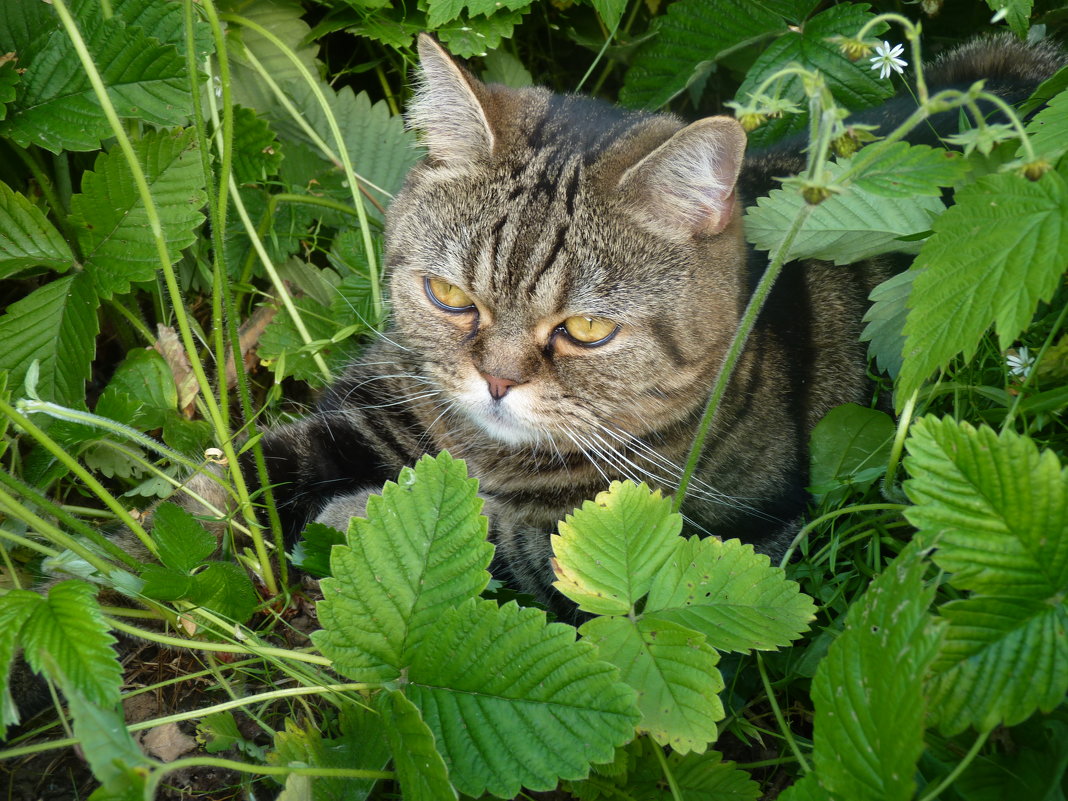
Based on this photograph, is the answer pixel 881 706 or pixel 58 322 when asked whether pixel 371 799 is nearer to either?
pixel 881 706

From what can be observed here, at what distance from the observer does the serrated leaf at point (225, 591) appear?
1.45 m

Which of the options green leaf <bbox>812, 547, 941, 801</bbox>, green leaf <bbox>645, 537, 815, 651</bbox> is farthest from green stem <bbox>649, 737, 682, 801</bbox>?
green leaf <bbox>812, 547, 941, 801</bbox>

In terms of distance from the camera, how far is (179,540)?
145 cm

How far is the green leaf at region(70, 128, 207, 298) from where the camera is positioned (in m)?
1.81

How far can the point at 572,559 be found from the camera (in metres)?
1.31

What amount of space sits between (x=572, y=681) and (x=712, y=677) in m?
0.21

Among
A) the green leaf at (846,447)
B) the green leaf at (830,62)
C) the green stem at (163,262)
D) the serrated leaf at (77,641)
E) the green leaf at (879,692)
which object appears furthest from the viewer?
the green leaf at (830,62)

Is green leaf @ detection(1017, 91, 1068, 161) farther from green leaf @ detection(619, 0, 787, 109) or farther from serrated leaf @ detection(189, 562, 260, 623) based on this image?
serrated leaf @ detection(189, 562, 260, 623)

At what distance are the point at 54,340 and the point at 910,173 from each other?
1.64 m

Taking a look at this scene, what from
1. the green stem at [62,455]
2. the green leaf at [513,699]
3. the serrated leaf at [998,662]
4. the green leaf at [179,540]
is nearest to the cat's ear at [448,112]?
the green stem at [62,455]

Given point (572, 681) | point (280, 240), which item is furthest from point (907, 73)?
point (572, 681)

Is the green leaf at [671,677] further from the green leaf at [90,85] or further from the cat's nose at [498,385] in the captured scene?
the green leaf at [90,85]

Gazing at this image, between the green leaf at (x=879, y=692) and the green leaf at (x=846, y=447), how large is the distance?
70 centimetres

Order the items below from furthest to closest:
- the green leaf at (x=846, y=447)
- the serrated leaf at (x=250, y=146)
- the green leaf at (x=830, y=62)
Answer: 1. the serrated leaf at (x=250, y=146)
2. the green leaf at (x=830, y=62)
3. the green leaf at (x=846, y=447)
